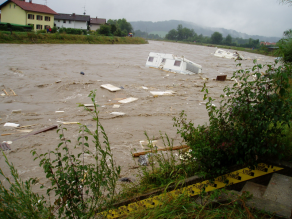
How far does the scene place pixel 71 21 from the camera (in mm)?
64875

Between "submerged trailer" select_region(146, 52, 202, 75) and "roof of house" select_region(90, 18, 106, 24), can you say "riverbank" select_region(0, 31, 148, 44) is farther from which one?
"roof of house" select_region(90, 18, 106, 24)

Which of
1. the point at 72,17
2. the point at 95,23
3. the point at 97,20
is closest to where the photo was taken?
the point at 72,17

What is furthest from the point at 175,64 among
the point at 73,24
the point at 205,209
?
the point at 73,24

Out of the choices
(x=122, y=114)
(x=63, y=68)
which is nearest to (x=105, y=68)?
(x=63, y=68)

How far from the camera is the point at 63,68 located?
706 inches

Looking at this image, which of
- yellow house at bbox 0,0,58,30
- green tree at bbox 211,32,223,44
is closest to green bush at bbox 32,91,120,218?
yellow house at bbox 0,0,58,30

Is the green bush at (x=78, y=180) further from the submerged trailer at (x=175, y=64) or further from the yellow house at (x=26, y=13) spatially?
the yellow house at (x=26, y=13)

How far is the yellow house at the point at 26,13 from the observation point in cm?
4638

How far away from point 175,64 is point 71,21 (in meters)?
54.9

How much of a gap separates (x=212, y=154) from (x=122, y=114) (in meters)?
6.21

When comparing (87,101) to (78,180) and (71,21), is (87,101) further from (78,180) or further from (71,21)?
(71,21)

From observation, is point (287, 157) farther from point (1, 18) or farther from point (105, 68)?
point (1, 18)

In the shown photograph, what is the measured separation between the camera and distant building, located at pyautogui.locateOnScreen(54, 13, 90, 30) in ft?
212

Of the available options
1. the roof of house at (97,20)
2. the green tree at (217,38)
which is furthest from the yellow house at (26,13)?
the green tree at (217,38)
